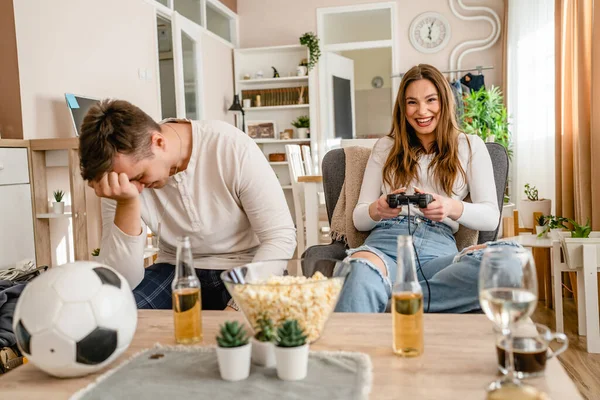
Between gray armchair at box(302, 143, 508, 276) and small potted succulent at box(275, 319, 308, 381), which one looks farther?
gray armchair at box(302, 143, 508, 276)

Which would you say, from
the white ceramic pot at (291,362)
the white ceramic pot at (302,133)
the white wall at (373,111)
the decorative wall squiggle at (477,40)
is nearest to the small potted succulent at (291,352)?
the white ceramic pot at (291,362)

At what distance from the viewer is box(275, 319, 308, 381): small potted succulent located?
79cm

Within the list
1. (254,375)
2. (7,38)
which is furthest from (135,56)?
(254,375)

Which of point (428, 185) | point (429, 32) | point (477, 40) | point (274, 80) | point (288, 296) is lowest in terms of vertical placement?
point (288, 296)

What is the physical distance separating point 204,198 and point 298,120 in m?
5.07

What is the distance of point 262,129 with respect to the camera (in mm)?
6676

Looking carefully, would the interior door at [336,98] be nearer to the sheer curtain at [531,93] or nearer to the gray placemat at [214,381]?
the sheer curtain at [531,93]

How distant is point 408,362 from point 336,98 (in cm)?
603

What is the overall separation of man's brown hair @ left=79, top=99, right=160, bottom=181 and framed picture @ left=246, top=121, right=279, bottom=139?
5.39m

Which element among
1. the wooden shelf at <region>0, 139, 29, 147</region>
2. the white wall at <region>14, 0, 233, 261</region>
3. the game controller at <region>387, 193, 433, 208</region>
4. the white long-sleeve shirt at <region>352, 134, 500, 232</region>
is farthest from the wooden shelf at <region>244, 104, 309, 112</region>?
the game controller at <region>387, 193, 433, 208</region>

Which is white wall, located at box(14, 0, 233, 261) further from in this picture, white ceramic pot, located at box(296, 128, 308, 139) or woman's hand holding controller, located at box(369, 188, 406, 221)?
woman's hand holding controller, located at box(369, 188, 406, 221)

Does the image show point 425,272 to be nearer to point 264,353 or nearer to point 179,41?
point 264,353

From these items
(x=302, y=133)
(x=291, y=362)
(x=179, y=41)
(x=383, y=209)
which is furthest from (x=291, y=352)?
(x=302, y=133)

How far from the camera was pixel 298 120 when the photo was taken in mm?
6586
